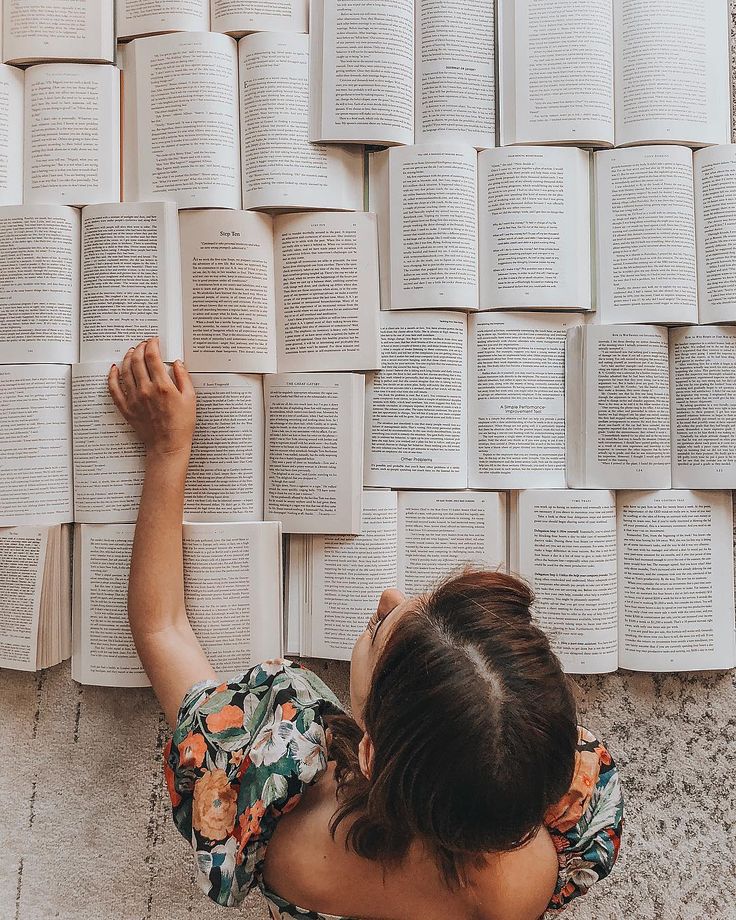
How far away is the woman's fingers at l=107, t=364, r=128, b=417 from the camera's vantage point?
84 centimetres

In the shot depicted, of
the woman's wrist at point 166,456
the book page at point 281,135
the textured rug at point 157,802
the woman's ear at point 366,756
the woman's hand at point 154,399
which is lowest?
the textured rug at point 157,802

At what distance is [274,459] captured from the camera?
880mm

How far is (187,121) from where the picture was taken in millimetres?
858

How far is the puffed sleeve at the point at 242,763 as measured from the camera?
614mm

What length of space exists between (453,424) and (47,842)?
2.27 feet

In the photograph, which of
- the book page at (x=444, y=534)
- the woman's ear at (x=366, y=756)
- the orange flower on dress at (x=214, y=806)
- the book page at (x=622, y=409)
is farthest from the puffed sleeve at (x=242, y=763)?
the book page at (x=622, y=409)

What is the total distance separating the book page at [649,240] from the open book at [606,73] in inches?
1.3

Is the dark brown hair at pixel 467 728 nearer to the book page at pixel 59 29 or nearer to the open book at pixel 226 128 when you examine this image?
the open book at pixel 226 128

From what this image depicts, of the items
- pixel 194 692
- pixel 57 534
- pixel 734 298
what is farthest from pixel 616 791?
pixel 57 534

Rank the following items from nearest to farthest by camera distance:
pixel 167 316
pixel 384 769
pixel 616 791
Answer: pixel 384 769, pixel 616 791, pixel 167 316

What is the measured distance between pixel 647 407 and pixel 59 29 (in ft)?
2.70

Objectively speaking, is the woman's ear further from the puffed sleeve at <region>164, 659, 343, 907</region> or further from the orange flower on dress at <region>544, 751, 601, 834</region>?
the orange flower on dress at <region>544, 751, 601, 834</region>

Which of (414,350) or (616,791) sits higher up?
(414,350)

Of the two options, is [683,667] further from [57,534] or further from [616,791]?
[57,534]
